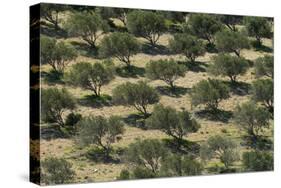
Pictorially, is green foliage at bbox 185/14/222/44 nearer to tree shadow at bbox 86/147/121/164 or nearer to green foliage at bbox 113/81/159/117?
green foliage at bbox 113/81/159/117

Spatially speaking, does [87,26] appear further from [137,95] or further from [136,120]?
[136,120]

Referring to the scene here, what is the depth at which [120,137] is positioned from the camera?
1211 cm

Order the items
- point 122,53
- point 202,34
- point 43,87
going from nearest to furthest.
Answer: point 43,87 < point 122,53 < point 202,34

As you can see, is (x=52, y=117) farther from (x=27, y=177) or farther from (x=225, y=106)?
(x=225, y=106)

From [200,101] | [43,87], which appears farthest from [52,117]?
[200,101]

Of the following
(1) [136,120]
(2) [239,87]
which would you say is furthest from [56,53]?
(2) [239,87]

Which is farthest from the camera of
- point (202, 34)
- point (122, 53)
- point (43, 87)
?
point (202, 34)

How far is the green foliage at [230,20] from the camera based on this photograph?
1326 centimetres

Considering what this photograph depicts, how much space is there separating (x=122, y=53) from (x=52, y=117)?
1.69m

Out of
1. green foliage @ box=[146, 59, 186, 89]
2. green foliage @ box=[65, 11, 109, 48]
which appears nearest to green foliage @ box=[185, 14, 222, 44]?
green foliage @ box=[146, 59, 186, 89]

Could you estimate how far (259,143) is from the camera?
13.5 m

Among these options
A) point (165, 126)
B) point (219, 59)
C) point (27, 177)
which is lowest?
point (27, 177)

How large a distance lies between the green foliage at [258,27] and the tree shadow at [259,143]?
1817 millimetres

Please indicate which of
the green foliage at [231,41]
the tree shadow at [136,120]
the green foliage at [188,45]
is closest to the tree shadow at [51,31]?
the tree shadow at [136,120]
